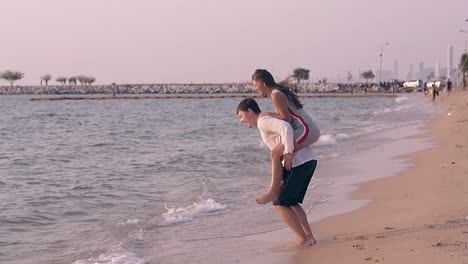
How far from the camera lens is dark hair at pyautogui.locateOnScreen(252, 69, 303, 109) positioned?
238 inches

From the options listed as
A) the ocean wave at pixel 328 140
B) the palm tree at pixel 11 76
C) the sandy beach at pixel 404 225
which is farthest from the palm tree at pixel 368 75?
the sandy beach at pixel 404 225

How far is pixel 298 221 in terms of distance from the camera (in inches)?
246

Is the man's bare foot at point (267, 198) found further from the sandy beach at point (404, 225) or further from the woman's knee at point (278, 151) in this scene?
the sandy beach at point (404, 225)

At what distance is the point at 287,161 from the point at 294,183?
0.27m

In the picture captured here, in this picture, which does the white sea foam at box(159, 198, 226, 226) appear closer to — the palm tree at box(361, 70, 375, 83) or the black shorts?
the black shorts

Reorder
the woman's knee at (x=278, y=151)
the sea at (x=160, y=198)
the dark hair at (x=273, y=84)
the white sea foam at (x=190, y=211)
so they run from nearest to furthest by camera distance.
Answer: the woman's knee at (x=278, y=151) → the dark hair at (x=273, y=84) → the sea at (x=160, y=198) → the white sea foam at (x=190, y=211)

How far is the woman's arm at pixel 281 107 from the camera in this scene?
5906 millimetres

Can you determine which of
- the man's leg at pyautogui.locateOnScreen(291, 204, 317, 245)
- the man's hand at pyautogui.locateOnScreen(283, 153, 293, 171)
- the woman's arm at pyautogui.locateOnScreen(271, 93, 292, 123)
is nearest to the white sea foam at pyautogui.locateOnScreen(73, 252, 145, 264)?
the man's leg at pyautogui.locateOnScreen(291, 204, 317, 245)

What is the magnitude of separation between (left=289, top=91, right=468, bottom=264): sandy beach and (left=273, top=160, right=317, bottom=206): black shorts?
0.46 m

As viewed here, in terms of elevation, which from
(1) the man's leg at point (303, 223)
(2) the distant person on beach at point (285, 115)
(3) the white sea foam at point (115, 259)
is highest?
(2) the distant person on beach at point (285, 115)

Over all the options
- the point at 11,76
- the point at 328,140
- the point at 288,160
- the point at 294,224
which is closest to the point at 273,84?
the point at 288,160

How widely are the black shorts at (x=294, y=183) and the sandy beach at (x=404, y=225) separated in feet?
1.52

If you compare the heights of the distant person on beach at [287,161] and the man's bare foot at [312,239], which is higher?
the distant person on beach at [287,161]

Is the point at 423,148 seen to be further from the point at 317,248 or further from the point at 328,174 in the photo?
the point at 317,248
